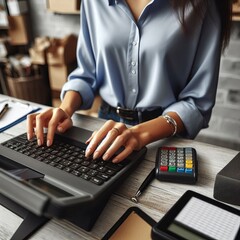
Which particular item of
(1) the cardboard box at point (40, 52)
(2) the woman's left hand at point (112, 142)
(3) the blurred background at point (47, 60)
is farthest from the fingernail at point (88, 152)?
(1) the cardboard box at point (40, 52)

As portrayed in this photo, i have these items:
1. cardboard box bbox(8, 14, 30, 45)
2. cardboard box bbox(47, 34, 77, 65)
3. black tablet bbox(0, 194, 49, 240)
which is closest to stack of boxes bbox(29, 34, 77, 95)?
cardboard box bbox(47, 34, 77, 65)

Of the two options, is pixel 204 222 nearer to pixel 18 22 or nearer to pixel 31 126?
pixel 31 126

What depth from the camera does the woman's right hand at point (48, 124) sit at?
22.2 inches

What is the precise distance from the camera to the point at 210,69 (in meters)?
0.71

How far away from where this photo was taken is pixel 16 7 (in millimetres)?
1919

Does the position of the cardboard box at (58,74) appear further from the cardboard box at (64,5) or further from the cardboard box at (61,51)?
the cardboard box at (64,5)

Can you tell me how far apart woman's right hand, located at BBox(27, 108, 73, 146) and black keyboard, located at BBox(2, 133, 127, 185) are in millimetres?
15

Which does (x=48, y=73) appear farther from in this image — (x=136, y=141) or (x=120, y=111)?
(x=136, y=141)

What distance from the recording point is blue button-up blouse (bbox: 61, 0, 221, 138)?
0.72 metres

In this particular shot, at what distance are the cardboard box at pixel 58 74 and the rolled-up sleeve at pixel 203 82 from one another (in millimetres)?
1278

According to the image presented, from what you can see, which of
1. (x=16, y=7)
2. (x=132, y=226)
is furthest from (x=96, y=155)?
(x=16, y=7)

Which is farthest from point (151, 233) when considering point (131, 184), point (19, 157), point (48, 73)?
point (48, 73)

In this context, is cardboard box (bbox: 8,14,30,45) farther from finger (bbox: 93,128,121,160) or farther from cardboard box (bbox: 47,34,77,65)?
finger (bbox: 93,128,121,160)

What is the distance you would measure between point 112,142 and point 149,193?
12 centimetres
